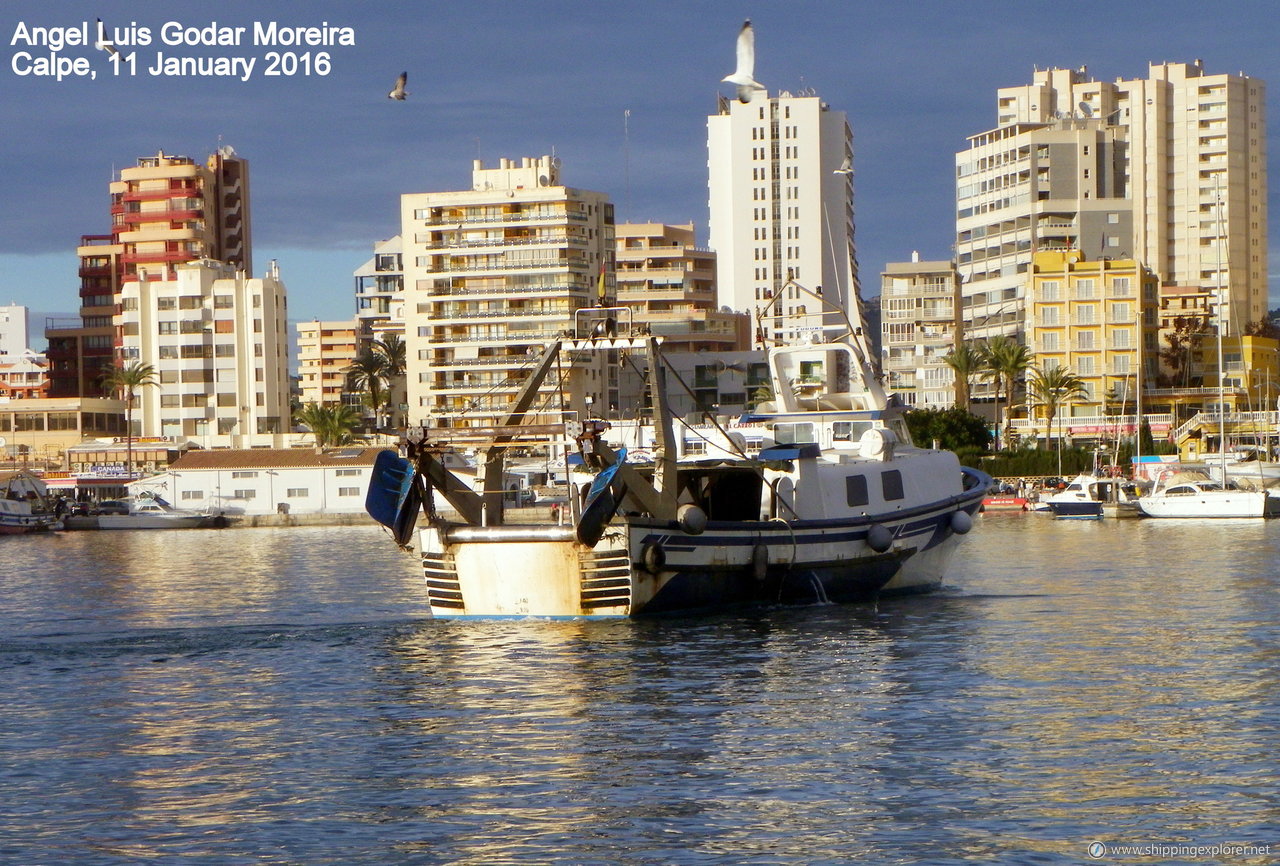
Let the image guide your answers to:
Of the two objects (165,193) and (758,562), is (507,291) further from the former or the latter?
(758,562)

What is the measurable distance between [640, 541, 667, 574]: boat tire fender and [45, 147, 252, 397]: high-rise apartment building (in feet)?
460

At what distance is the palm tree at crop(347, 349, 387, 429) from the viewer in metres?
149

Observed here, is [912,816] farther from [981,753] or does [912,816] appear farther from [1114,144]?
[1114,144]

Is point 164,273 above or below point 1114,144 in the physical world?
below

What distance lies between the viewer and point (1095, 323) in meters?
135

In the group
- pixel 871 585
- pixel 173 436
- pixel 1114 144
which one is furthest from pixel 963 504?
pixel 1114 144

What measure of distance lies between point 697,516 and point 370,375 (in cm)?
11935

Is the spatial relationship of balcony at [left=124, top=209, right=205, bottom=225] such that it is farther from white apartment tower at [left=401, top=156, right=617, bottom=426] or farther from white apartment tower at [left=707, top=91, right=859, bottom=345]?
white apartment tower at [left=707, top=91, right=859, bottom=345]

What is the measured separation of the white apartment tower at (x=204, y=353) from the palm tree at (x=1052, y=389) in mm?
62832

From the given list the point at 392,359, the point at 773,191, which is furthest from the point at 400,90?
the point at 773,191

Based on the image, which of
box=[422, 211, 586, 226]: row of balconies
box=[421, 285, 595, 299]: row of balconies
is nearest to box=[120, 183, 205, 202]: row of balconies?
box=[422, 211, 586, 226]: row of balconies

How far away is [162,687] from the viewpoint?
28.3 meters

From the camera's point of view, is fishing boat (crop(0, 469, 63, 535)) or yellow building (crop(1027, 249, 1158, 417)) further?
yellow building (crop(1027, 249, 1158, 417))

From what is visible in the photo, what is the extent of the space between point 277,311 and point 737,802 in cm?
13699
